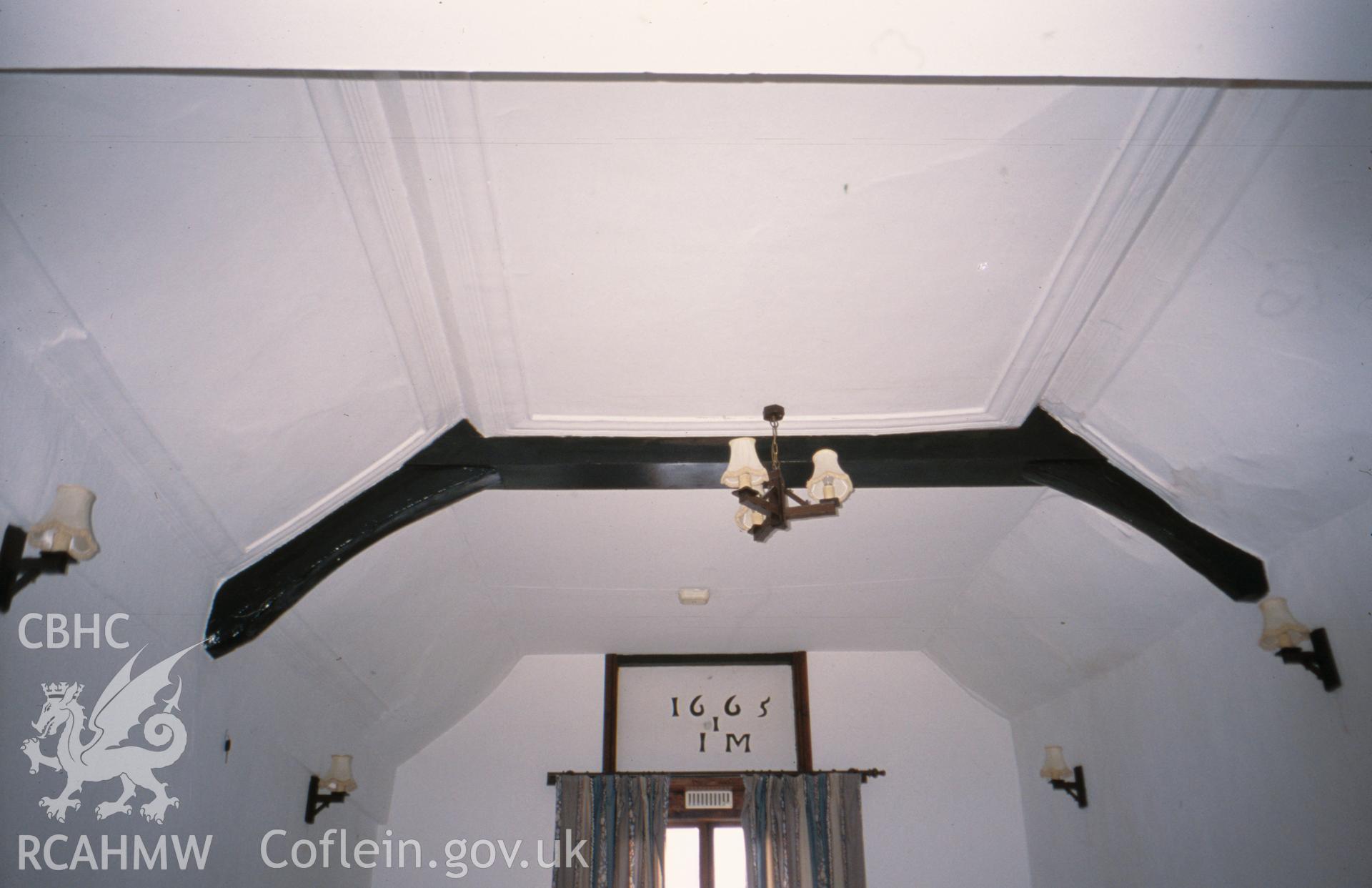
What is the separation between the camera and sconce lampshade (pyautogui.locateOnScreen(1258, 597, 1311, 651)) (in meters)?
3.39

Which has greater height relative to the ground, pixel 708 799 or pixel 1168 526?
pixel 1168 526

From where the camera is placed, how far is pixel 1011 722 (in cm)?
661

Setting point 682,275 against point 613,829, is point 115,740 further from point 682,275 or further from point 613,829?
point 613,829

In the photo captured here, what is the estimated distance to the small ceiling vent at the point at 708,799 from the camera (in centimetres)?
628

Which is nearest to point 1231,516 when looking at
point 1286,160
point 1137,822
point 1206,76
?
point 1286,160

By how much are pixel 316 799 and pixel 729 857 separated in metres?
2.85

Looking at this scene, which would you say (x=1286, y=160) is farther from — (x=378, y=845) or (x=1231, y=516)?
(x=378, y=845)

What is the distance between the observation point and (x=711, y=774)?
6344 millimetres

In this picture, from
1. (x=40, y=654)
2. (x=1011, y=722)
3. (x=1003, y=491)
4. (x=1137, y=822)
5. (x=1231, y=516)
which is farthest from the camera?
(x=1011, y=722)

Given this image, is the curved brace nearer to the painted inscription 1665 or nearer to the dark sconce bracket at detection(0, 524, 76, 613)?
the dark sconce bracket at detection(0, 524, 76, 613)

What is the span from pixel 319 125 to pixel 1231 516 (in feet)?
12.3

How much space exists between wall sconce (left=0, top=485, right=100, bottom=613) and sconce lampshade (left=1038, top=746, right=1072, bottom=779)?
5.35m

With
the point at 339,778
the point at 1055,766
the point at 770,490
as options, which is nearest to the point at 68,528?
the point at 770,490

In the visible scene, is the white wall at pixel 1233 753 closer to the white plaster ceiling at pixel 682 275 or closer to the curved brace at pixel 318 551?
the white plaster ceiling at pixel 682 275
